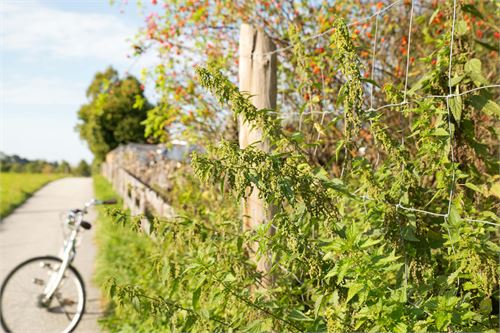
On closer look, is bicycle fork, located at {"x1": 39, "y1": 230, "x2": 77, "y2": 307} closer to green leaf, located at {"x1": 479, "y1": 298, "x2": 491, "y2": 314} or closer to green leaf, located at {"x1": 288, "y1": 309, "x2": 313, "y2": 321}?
green leaf, located at {"x1": 288, "y1": 309, "x2": 313, "y2": 321}

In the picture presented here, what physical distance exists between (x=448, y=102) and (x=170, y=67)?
16.5 ft

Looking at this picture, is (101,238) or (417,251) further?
(101,238)

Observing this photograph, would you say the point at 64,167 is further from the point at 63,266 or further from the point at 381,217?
the point at 381,217

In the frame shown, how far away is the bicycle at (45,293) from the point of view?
5.35 metres

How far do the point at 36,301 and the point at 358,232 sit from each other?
168 inches

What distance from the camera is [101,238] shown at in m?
8.76

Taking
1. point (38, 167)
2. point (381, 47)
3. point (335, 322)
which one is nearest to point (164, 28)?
point (381, 47)

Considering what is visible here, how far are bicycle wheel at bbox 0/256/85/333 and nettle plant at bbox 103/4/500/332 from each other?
301cm

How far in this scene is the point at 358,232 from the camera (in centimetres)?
240

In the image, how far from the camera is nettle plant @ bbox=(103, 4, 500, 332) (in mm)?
2154

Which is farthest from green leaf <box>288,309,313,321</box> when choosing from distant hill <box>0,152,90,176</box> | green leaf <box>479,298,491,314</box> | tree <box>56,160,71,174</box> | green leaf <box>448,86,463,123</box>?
tree <box>56,160,71,174</box>

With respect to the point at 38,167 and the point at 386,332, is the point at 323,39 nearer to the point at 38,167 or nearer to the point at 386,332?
the point at 386,332

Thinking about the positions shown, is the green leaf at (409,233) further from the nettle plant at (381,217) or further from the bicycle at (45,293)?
the bicycle at (45,293)

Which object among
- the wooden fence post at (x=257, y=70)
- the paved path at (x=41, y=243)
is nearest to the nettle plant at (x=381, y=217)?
the wooden fence post at (x=257, y=70)
